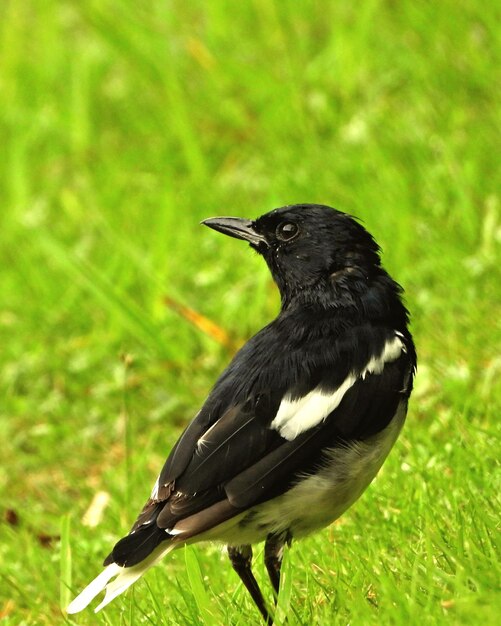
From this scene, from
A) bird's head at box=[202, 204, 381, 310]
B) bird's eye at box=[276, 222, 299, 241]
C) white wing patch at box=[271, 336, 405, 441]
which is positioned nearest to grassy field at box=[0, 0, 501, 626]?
white wing patch at box=[271, 336, 405, 441]

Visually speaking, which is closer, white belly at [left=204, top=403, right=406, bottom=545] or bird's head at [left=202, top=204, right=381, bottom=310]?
white belly at [left=204, top=403, right=406, bottom=545]

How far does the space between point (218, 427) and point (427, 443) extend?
44.6 inches

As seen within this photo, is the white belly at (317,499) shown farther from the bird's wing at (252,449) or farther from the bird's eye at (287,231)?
the bird's eye at (287,231)

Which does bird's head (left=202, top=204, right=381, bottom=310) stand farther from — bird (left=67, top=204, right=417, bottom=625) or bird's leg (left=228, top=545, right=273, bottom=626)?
bird's leg (left=228, top=545, right=273, bottom=626)

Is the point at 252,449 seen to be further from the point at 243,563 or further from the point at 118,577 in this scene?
the point at 118,577

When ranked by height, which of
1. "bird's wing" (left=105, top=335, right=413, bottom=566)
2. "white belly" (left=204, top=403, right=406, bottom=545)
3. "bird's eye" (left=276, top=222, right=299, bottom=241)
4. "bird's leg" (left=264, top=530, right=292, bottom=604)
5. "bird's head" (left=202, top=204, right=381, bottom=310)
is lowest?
"bird's leg" (left=264, top=530, right=292, bottom=604)

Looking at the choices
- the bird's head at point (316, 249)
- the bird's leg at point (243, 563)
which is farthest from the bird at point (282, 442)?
the bird's head at point (316, 249)

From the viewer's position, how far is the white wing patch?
386 centimetres

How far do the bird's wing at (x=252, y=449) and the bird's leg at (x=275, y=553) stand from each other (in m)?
0.23

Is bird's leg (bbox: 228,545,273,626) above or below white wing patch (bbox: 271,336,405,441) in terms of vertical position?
below

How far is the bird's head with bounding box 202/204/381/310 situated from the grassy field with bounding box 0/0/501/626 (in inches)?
28.4

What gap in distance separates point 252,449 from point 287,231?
3.67ft

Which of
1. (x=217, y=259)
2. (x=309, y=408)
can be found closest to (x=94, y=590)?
(x=309, y=408)

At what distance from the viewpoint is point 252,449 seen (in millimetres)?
3842
